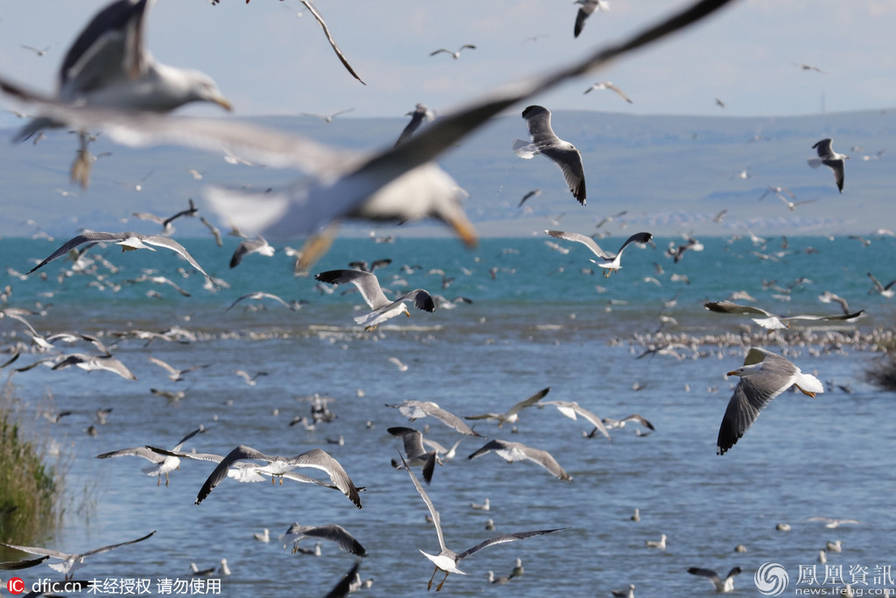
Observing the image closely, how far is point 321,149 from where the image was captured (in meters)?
2.14

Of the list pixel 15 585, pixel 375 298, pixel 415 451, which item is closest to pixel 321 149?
pixel 375 298

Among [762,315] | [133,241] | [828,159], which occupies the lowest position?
[828,159]

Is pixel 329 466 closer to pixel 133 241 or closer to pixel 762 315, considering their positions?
pixel 133 241

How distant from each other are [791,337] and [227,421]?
22.5 meters

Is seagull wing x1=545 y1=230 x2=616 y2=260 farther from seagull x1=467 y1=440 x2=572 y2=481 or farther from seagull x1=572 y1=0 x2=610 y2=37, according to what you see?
seagull x1=467 y1=440 x2=572 y2=481

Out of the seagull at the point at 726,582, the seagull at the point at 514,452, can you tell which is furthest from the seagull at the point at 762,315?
the seagull at the point at 726,582

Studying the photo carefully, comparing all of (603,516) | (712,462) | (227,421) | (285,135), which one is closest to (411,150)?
(285,135)

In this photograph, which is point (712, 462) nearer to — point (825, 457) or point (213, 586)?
point (825, 457)

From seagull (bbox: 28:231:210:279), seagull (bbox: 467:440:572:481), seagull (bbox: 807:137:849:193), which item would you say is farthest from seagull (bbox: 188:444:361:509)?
seagull (bbox: 807:137:849:193)

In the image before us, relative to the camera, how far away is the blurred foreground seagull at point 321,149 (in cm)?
190

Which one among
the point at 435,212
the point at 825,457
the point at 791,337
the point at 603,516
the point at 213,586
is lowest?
the point at 791,337

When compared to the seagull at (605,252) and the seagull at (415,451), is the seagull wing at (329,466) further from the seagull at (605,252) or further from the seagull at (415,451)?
the seagull at (605,252)

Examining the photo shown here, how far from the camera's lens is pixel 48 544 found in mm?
14195

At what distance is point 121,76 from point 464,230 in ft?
3.08
